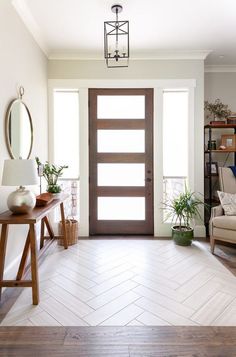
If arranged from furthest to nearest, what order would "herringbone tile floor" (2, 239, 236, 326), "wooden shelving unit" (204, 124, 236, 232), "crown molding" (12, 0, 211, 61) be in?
"wooden shelving unit" (204, 124, 236, 232) → "crown molding" (12, 0, 211, 61) → "herringbone tile floor" (2, 239, 236, 326)

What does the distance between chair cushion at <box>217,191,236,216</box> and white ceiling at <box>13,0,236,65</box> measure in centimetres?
213

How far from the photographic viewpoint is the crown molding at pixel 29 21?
263 cm

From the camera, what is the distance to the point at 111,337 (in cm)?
176

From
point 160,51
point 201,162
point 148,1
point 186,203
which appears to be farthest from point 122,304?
point 160,51

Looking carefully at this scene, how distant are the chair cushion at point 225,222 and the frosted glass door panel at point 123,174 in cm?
126

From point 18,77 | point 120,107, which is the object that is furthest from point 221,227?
point 18,77

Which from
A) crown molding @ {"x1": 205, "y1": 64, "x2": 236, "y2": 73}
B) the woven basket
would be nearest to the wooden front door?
the woven basket

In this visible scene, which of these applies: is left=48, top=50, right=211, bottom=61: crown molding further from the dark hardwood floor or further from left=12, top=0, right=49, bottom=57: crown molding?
the dark hardwood floor

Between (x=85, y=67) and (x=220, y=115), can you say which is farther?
(x=220, y=115)

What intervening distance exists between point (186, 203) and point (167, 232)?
0.67 m

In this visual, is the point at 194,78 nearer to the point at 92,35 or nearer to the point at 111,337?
the point at 92,35

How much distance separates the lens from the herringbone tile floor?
1979 mm

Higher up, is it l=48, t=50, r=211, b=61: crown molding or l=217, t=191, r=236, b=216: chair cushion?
l=48, t=50, r=211, b=61: crown molding

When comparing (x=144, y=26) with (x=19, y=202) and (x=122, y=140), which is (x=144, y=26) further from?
(x=19, y=202)
